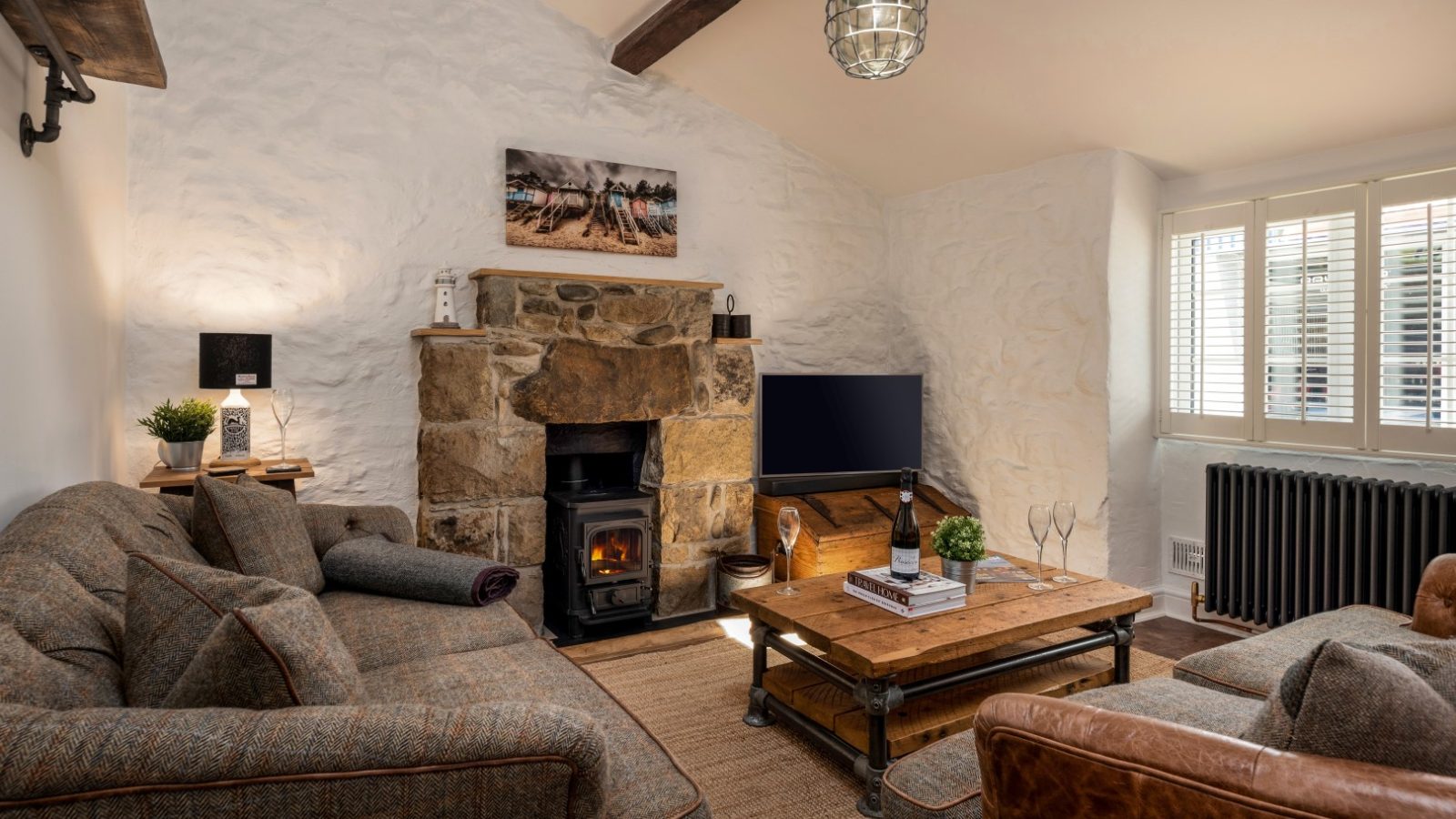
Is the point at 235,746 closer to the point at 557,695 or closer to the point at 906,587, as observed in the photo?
the point at 557,695

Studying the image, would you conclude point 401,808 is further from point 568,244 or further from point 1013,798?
point 568,244

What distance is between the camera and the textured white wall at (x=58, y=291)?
1.76 metres

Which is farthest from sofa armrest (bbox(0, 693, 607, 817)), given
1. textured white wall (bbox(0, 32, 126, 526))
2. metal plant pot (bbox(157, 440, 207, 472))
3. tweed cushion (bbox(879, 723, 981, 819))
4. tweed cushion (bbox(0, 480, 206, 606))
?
metal plant pot (bbox(157, 440, 207, 472))

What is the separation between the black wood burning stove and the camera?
3762mm

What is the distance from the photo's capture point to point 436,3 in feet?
12.7

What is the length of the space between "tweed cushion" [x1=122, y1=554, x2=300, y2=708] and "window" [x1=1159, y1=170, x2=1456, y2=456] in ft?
13.1

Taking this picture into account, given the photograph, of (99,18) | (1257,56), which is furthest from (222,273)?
(1257,56)

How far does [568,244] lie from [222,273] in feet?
5.11

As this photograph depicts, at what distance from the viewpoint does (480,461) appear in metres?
3.65

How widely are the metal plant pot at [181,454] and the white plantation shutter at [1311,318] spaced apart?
455cm

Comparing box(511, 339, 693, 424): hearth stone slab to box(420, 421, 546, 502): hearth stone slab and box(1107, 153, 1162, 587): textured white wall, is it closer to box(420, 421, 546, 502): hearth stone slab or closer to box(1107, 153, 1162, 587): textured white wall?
box(420, 421, 546, 502): hearth stone slab

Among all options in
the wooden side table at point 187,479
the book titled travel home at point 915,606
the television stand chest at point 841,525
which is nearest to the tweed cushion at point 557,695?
the book titled travel home at point 915,606

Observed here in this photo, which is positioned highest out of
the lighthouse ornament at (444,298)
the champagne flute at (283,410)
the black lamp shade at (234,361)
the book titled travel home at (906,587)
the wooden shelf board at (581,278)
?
the wooden shelf board at (581,278)

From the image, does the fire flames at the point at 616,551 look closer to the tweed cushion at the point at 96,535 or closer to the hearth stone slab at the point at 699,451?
the hearth stone slab at the point at 699,451
